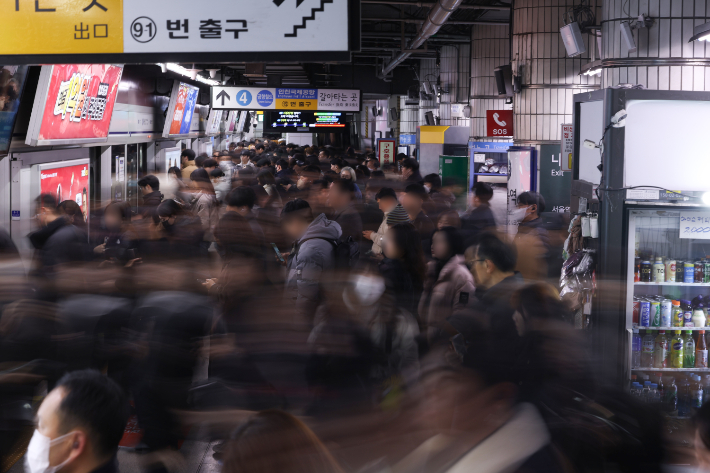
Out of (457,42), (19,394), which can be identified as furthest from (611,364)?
(457,42)

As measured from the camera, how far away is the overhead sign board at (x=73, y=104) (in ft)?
20.2

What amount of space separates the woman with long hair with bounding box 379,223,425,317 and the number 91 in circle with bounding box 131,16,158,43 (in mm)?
1795

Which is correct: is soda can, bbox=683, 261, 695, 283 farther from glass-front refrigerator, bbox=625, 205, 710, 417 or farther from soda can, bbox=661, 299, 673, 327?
soda can, bbox=661, 299, 673, 327

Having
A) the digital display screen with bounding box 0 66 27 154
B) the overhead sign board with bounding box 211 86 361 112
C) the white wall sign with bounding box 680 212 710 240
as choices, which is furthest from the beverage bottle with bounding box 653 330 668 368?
the overhead sign board with bounding box 211 86 361 112

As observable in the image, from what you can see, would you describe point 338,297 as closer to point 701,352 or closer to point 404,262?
point 404,262

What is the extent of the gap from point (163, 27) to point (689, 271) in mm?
3979

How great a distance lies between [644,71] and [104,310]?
5.52 m

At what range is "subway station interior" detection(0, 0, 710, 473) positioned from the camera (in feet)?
8.74

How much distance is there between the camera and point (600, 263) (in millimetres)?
4863

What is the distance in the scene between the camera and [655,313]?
16.2 ft

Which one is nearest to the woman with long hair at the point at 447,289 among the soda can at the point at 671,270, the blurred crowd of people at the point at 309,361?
the blurred crowd of people at the point at 309,361

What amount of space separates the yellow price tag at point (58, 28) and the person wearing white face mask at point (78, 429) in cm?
178

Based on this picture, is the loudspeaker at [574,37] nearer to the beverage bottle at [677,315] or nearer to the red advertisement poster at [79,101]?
the beverage bottle at [677,315]

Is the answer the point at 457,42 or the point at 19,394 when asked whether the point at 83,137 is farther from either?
the point at 457,42
